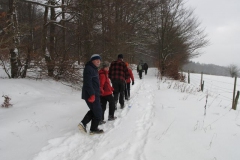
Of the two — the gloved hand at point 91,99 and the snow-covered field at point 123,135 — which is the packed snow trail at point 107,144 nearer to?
the snow-covered field at point 123,135

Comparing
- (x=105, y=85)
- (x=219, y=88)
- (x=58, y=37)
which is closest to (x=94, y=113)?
(x=105, y=85)

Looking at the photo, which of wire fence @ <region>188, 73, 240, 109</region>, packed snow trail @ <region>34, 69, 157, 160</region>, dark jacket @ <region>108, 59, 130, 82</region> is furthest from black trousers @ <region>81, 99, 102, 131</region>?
wire fence @ <region>188, 73, 240, 109</region>

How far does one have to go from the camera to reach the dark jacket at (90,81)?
3828 mm

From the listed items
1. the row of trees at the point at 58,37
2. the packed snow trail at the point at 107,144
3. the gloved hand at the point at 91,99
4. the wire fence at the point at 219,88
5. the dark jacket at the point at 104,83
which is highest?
the row of trees at the point at 58,37

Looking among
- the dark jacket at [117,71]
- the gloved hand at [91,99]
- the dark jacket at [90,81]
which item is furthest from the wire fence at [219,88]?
the gloved hand at [91,99]

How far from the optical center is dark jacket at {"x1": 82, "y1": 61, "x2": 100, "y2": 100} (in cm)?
383

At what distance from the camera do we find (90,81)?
386 cm

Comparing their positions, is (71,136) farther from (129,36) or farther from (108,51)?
(129,36)

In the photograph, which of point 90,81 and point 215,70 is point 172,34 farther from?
point 215,70

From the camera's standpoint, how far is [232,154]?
10.5ft

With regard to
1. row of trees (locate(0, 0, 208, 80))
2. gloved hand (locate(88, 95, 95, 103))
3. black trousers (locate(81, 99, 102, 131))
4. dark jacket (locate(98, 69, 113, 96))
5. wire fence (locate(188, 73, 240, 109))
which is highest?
row of trees (locate(0, 0, 208, 80))

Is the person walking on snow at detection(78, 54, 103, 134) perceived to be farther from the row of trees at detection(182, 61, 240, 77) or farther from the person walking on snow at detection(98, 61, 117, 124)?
the row of trees at detection(182, 61, 240, 77)

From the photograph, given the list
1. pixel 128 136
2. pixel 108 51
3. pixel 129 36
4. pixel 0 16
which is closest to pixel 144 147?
pixel 128 136

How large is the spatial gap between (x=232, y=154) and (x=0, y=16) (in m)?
8.09
